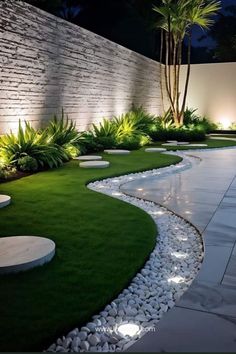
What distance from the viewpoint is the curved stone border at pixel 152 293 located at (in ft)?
6.49

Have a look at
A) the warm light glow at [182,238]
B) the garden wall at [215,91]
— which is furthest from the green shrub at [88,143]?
the garden wall at [215,91]

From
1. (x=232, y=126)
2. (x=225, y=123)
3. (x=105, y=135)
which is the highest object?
(x=225, y=123)

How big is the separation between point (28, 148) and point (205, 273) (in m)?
4.98

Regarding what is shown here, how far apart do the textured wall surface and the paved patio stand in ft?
10.0

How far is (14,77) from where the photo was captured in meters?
7.23

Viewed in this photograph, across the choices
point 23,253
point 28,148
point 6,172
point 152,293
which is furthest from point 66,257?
point 28,148

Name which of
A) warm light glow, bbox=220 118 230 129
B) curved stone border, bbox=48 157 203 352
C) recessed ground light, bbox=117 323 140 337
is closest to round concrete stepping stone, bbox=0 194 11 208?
curved stone border, bbox=48 157 203 352

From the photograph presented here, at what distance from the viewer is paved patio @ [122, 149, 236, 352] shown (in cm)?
193

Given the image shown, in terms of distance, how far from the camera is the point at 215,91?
16938 millimetres

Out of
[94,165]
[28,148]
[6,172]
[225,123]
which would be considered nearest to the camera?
[6,172]

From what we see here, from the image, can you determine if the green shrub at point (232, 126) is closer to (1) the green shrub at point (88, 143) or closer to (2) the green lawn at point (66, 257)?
(1) the green shrub at point (88, 143)

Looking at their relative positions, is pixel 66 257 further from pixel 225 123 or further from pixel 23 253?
pixel 225 123

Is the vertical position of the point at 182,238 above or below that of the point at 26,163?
below

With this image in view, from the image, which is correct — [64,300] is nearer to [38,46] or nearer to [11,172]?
[11,172]
